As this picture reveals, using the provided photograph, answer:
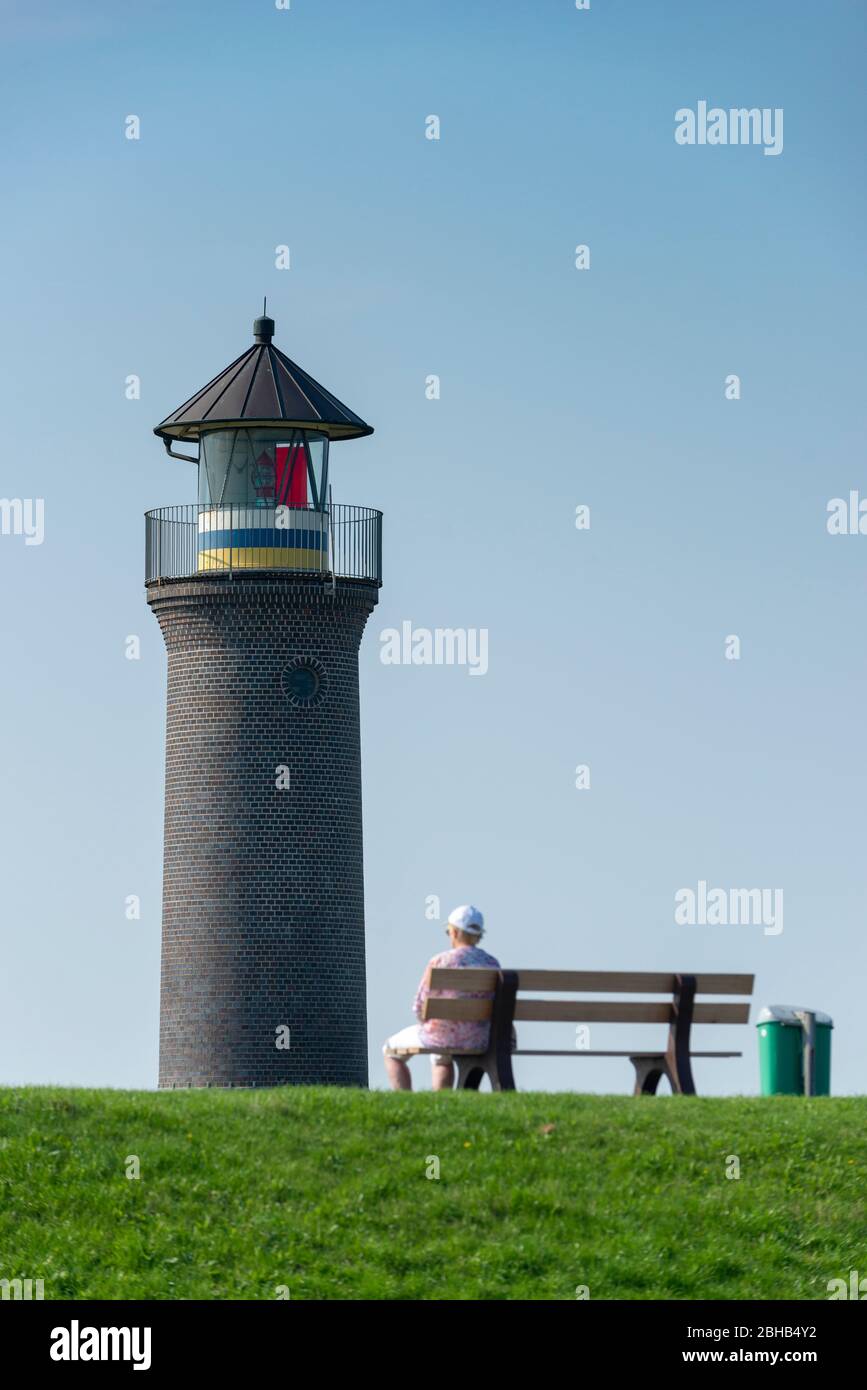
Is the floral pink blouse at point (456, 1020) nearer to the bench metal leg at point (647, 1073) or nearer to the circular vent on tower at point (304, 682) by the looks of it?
the bench metal leg at point (647, 1073)

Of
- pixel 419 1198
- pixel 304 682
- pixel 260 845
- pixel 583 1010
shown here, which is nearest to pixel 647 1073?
pixel 583 1010

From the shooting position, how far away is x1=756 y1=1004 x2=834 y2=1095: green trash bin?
25.0 metres

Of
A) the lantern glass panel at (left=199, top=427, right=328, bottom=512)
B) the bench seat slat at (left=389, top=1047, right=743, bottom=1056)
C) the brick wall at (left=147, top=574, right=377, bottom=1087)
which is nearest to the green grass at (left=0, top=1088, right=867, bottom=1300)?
the bench seat slat at (left=389, top=1047, right=743, bottom=1056)

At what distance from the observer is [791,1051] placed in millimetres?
25172

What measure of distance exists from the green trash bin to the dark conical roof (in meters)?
13.1

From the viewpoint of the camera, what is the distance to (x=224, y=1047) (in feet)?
110

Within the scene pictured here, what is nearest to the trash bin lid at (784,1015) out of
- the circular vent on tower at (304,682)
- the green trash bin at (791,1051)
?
the green trash bin at (791,1051)

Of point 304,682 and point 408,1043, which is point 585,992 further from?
point 304,682

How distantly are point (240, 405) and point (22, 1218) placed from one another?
17.6m

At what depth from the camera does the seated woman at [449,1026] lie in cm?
2319

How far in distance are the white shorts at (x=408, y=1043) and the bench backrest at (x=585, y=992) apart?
2.87ft

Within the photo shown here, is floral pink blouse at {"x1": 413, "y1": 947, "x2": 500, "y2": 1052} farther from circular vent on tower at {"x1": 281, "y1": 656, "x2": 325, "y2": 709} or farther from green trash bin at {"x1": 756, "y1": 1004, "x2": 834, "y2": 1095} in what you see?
circular vent on tower at {"x1": 281, "y1": 656, "x2": 325, "y2": 709}

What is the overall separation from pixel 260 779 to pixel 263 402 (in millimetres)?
5108
